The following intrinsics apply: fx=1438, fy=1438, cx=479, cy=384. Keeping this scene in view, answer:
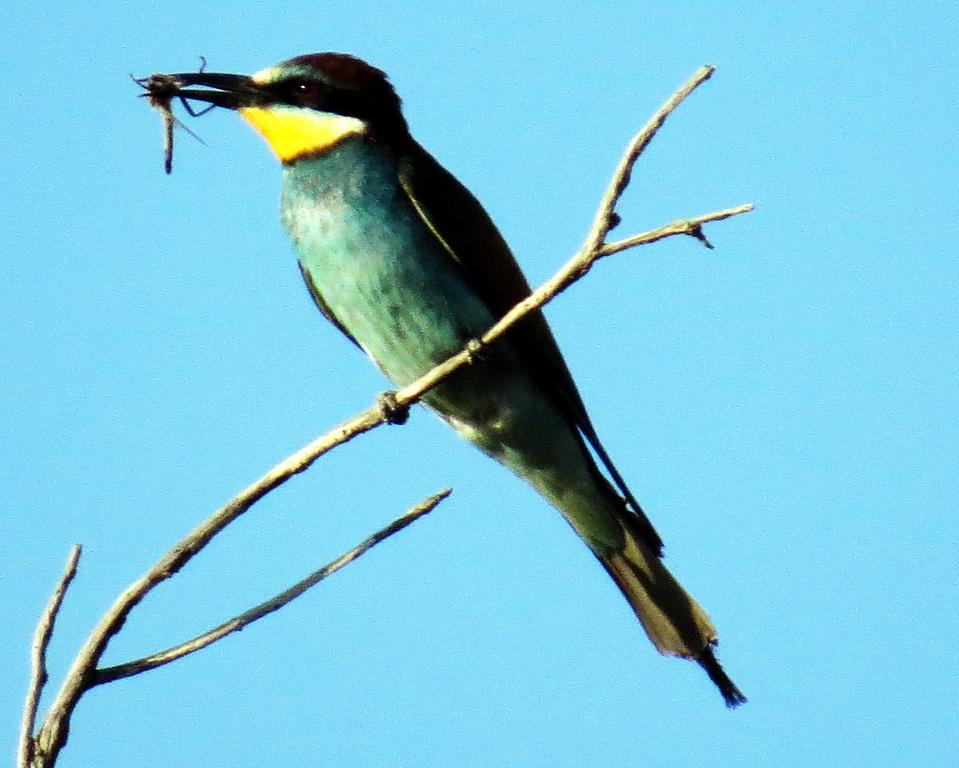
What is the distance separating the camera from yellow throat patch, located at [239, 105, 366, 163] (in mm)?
4383

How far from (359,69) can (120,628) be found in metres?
2.68

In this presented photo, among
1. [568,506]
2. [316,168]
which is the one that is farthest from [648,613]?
[316,168]

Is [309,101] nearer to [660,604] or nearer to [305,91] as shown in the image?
[305,91]

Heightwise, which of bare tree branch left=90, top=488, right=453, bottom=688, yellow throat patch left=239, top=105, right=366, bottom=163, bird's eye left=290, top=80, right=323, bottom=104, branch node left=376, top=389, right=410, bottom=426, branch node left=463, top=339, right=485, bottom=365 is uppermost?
bird's eye left=290, top=80, right=323, bottom=104

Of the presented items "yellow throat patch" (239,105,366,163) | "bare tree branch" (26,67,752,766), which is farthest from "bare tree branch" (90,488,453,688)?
"yellow throat patch" (239,105,366,163)

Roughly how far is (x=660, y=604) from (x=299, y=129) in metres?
1.81

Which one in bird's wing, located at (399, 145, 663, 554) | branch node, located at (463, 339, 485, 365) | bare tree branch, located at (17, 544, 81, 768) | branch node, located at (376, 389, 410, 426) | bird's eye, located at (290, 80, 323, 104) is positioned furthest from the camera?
bird's eye, located at (290, 80, 323, 104)

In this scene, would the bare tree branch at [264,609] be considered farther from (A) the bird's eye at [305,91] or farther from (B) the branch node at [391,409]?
(A) the bird's eye at [305,91]

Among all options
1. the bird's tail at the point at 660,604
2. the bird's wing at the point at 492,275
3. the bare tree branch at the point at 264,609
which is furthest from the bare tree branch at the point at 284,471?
the bird's tail at the point at 660,604

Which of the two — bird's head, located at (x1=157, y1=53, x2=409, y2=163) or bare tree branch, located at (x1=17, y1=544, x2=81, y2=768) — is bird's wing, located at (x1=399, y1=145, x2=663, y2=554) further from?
bare tree branch, located at (x1=17, y1=544, x2=81, y2=768)

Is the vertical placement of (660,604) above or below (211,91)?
below

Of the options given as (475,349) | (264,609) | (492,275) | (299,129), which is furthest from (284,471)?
(299,129)

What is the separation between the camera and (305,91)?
14.8ft

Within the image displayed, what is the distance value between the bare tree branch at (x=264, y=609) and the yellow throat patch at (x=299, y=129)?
1916 millimetres
